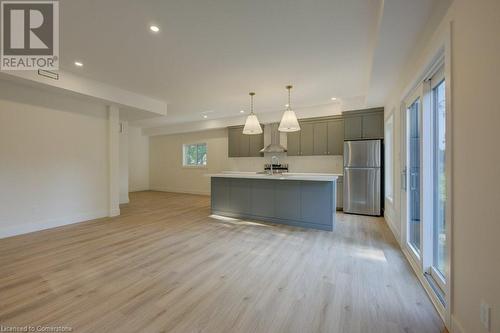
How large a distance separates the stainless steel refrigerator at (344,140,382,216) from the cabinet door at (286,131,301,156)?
4.49 ft

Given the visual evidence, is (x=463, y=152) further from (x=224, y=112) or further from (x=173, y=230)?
(x=224, y=112)

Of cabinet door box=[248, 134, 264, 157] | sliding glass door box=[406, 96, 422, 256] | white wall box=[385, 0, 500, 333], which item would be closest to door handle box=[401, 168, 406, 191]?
sliding glass door box=[406, 96, 422, 256]

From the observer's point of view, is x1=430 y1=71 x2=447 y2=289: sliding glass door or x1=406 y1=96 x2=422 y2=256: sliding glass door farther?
x1=406 y1=96 x2=422 y2=256: sliding glass door

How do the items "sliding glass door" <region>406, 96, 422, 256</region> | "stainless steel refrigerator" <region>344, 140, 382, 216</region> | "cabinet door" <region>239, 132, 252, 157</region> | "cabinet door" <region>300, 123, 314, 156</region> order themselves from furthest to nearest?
"cabinet door" <region>239, 132, 252, 157</region> → "cabinet door" <region>300, 123, 314, 156</region> → "stainless steel refrigerator" <region>344, 140, 382, 216</region> → "sliding glass door" <region>406, 96, 422, 256</region>

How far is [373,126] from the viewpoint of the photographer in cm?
509

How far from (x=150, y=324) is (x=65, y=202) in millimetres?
4117

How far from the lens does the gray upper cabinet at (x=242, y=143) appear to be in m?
7.01

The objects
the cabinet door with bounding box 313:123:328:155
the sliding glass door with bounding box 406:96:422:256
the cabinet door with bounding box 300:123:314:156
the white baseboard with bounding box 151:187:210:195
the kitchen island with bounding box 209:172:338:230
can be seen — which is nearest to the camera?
the sliding glass door with bounding box 406:96:422:256

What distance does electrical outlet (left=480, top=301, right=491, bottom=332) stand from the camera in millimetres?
1177

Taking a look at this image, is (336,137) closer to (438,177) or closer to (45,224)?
(438,177)

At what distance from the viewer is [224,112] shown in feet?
23.2

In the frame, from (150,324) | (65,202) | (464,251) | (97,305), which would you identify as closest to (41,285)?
(97,305)

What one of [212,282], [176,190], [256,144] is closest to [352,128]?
[256,144]

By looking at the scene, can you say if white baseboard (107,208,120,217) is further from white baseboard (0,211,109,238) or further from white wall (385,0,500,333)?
white wall (385,0,500,333)
